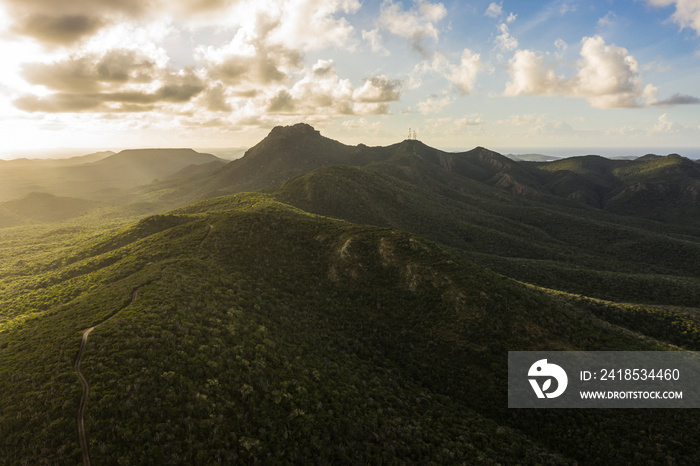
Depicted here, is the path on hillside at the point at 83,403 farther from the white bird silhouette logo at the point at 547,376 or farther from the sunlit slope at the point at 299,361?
the white bird silhouette logo at the point at 547,376

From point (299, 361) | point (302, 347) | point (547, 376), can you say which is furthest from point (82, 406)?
point (547, 376)

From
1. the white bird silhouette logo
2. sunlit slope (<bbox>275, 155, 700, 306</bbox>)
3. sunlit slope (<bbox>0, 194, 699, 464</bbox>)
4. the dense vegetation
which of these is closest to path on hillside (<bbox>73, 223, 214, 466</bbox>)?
the dense vegetation

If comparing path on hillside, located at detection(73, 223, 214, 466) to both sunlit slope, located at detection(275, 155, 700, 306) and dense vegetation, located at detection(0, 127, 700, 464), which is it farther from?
sunlit slope, located at detection(275, 155, 700, 306)

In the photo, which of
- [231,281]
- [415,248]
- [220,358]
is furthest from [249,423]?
[415,248]

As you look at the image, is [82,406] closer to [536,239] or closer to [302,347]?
[302,347]

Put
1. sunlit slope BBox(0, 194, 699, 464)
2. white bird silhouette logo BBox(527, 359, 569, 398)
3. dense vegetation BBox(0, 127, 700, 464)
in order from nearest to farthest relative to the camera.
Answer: sunlit slope BBox(0, 194, 699, 464), dense vegetation BBox(0, 127, 700, 464), white bird silhouette logo BBox(527, 359, 569, 398)

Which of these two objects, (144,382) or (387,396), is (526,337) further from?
(144,382)
